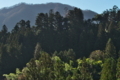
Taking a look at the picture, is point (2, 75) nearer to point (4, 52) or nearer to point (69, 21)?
point (4, 52)

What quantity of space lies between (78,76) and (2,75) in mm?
19546

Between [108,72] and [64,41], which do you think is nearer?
[108,72]

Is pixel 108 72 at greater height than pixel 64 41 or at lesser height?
greater

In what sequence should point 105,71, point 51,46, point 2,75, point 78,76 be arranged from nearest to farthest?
point 105,71, point 78,76, point 2,75, point 51,46

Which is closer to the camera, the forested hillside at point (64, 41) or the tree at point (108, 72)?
the tree at point (108, 72)

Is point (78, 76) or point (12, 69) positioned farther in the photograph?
point (12, 69)

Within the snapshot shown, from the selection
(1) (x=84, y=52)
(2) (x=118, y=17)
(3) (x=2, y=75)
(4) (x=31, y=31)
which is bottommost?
(3) (x=2, y=75)

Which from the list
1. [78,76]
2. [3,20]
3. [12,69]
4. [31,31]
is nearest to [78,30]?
[31,31]

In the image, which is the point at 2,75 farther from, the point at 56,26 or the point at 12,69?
the point at 56,26

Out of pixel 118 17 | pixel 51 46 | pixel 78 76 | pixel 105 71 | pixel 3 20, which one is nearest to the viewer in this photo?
pixel 105 71

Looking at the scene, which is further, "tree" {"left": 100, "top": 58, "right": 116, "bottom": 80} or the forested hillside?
the forested hillside

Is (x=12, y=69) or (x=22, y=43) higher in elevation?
(x=22, y=43)

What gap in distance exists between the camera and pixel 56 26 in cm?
4166

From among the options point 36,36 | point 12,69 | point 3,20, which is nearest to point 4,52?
point 12,69
